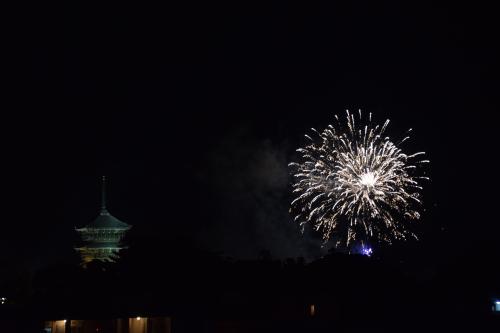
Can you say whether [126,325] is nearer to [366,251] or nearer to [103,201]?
[366,251]

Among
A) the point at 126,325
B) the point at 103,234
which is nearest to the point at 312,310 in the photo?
the point at 126,325

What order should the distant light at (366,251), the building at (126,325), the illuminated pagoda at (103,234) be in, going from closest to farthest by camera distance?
the building at (126,325), the distant light at (366,251), the illuminated pagoda at (103,234)

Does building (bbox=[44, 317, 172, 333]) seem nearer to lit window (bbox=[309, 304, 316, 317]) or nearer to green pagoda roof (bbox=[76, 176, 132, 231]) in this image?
lit window (bbox=[309, 304, 316, 317])

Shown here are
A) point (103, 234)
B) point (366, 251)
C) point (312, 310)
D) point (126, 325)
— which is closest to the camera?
point (126, 325)

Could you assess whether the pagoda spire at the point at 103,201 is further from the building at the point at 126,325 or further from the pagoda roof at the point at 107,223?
the building at the point at 126,325

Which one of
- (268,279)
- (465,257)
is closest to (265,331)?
(268,279)

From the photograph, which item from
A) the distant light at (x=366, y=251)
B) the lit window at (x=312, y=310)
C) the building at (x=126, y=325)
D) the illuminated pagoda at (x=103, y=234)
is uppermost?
the illuminated pagoda at (x=103, y=234)

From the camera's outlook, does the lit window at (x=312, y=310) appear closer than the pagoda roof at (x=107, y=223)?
Yes

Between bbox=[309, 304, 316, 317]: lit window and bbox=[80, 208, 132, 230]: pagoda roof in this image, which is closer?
bbox=[309, 304, 316, 317]: lit window

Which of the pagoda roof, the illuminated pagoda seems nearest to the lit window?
the illuminated pagoda

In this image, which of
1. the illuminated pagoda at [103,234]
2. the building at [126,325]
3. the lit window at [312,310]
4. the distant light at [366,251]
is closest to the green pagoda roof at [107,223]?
the illuminated pagoda at [103,234]

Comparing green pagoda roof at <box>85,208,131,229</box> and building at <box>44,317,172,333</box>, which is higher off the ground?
green pagoda roof at <box>85,208,131,229</box>

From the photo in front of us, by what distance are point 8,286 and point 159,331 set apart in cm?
3612

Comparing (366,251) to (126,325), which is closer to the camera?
(126,325)
